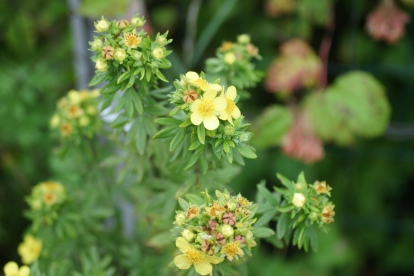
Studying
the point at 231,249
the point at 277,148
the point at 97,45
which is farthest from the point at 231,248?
the point at 277,148

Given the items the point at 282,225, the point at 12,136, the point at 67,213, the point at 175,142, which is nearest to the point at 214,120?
the point at 175,142

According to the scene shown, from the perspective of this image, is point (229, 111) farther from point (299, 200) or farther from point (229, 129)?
point (299, 200)

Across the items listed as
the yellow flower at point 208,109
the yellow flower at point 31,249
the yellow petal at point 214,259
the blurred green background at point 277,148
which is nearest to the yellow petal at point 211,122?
the yellow flower at point 208,109

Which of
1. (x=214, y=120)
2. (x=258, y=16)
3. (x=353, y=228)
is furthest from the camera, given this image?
(x=353, y=228)

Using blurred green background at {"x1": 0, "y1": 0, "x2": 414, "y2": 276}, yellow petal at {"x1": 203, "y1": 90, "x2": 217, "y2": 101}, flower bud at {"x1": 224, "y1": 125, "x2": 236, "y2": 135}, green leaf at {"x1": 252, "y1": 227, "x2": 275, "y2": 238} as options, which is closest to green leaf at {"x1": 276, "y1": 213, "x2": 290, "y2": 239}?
green leaf at {"x1": 252, "y1": 227, "x2": 275, "y2": 238}

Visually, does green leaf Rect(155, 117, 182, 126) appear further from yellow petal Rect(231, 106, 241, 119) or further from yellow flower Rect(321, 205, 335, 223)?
yellow flower Rect(321, 205, 335, 223)

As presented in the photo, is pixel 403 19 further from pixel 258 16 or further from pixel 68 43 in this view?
pixel 68 43
